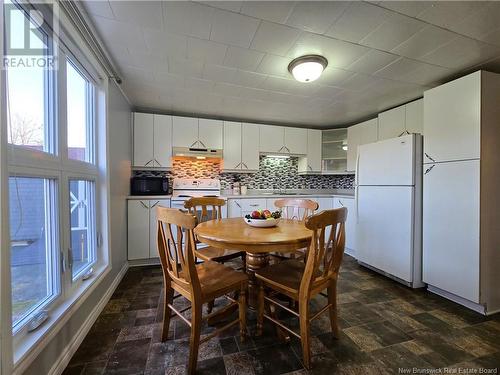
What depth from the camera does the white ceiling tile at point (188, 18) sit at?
135 centimetres

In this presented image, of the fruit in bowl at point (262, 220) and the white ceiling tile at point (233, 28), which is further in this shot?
the fruit in bowl at point (262, 220)

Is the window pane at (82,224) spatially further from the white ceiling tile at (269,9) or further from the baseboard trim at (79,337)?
the white ceiling tile at (269,9)

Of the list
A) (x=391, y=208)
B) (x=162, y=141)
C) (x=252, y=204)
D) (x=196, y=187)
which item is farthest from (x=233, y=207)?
(x=391, y=208)

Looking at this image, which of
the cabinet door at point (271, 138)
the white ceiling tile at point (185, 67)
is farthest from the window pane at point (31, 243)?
the cabinet door at point (271, 138)

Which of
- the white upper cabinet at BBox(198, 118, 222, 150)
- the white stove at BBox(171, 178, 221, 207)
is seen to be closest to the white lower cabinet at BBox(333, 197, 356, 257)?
the white stove at BBox(171, 178, 221, 207)

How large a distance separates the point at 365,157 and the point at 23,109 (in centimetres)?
309

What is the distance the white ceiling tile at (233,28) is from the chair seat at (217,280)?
1.69 m

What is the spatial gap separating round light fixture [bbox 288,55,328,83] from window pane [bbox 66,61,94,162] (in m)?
1.72

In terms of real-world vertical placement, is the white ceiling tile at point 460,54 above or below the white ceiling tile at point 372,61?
below

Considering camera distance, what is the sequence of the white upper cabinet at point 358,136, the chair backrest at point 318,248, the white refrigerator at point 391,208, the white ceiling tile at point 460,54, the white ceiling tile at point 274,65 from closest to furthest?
the chair backrest at point 318,248
the white ceiling tile at point 460,54
the white ceiling tile at point 274,65
the white refrigerator at point 391,208
the white upper cabinet at point 358,136

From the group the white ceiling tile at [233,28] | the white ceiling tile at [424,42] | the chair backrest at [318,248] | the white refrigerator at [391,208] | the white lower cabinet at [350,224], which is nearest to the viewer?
the chair backrest at [318,248]

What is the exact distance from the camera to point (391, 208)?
247cm

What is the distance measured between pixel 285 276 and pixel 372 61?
1943mm

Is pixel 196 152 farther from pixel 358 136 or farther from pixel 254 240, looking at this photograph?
pixel 358 136
